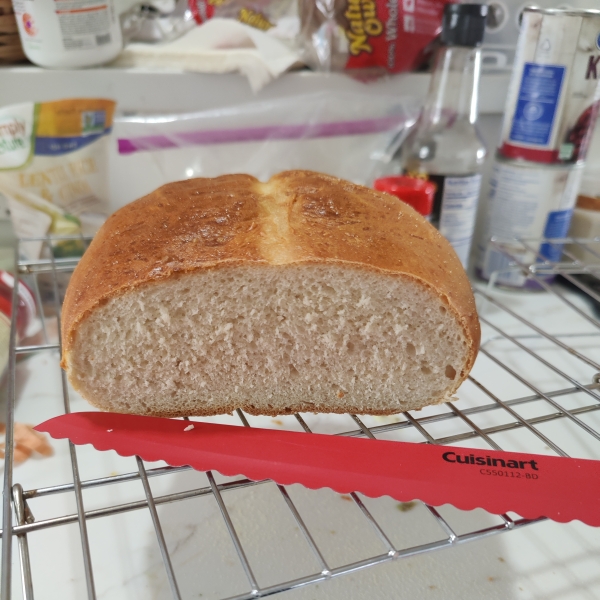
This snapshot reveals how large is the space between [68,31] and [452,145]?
0.83 meters

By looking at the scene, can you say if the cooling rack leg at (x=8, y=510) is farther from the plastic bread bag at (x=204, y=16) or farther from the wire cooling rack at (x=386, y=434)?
the plastic bread bag at (x=204, y=16)

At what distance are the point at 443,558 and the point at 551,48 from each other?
947 millimetres

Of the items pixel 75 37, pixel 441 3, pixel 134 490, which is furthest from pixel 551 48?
pixel 134 490

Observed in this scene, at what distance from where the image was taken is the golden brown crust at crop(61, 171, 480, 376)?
636mm

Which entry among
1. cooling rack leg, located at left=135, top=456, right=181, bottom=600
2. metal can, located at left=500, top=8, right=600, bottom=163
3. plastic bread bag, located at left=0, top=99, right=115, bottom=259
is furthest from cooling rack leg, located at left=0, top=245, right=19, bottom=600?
metal can, located at left=500, top=8, right=600, bottom=163

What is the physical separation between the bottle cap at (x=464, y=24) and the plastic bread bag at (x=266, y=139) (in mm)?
228

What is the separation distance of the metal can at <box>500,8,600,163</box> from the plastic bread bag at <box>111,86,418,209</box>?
0.27 metres

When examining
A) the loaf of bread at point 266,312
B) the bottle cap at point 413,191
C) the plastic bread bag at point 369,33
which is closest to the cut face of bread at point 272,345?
the loaf of bread at point 266,312

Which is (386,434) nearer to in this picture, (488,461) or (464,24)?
(488,461)

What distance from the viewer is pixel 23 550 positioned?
1.55 feet

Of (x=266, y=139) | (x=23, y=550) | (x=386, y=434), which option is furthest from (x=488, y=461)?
(x=266, y=139)

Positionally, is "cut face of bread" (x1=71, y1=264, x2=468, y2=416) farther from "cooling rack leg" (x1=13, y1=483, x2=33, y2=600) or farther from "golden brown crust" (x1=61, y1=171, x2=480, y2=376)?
"cooling rack leg" (x1=13, y1=483, x2=33, y2=600)

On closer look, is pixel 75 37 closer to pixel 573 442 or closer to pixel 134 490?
pixel 134 490

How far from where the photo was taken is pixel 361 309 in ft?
2.18
